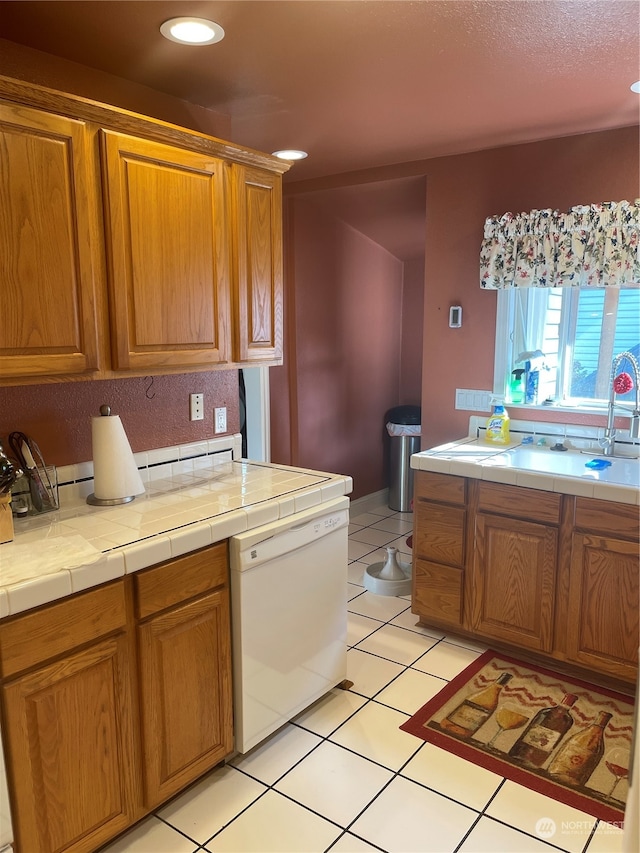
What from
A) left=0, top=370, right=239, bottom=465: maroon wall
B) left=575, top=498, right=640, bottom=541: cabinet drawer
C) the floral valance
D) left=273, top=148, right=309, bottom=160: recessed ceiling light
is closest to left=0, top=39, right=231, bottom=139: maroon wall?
left=273, top=148, right=309, bottom=160: recessed ceiling light

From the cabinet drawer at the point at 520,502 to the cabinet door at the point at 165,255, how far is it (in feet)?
4.13

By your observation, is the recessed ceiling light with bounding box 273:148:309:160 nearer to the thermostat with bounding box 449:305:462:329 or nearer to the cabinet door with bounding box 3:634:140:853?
the thermostat with bounding box 449:305:462:329

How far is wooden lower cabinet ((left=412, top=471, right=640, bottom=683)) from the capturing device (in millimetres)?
2416

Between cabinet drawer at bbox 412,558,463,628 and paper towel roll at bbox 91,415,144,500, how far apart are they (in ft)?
4.88

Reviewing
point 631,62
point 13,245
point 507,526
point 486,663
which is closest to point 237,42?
point 13,245

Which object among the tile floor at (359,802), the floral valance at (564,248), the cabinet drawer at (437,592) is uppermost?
the floral valance at (564,248)

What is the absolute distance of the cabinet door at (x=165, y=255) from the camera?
195 cm

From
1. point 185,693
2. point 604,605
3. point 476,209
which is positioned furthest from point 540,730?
A: point 476,209

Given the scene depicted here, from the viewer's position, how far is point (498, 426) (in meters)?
3.18

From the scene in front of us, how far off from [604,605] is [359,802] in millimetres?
1202

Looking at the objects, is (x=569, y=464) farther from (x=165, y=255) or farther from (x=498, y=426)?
(x=165, y=255)

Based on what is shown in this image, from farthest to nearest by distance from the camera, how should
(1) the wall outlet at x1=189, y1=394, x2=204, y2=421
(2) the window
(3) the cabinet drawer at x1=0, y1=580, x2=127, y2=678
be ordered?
(2) the window
(1) the wall outlet at x1=189, y1=394, x2=204, y2=421
(3) the cabinet drawer at x1=0, y1=580, x2=127, y2=678

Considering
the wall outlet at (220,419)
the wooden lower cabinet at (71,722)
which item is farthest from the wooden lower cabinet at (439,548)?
the wooden lower cabinet at (71,722)

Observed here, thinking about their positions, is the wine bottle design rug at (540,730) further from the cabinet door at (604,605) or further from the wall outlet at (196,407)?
the wall outlet at (196,407)
